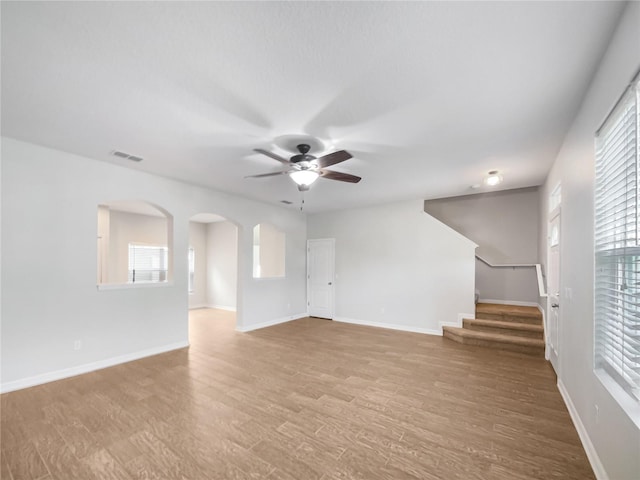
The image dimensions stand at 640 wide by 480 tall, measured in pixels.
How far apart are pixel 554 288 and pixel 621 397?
2.44 meters

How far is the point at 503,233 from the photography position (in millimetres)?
6094

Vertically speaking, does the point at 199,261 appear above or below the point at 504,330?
above

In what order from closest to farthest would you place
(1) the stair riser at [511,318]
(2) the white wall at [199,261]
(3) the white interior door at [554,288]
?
(3) the white interior door at [554,288] → (1) the stair riser at [511,318] → (2) the white wall at [199,261]

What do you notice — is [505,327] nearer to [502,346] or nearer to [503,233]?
[502,346]

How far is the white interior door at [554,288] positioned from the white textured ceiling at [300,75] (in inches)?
38.3

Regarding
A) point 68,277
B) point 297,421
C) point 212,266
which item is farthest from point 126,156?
point 212,266

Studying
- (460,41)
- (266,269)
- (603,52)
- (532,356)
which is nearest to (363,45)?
(460,41)

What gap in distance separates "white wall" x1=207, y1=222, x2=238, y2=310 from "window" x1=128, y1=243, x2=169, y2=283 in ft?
4.49

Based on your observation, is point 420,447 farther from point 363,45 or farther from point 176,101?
point 176,101

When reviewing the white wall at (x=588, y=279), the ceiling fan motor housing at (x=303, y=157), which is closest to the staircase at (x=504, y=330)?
the white wall at (x=588, y=279)

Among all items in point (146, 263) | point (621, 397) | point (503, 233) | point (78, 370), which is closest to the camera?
point (621, 397)

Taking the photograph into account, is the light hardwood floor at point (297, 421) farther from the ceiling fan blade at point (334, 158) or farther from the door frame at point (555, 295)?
the ceiling fan blade at point (334, 158)

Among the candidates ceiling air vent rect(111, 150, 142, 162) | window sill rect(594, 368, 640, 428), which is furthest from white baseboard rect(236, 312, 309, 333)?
window sill rect(594, 368, 640, 428)

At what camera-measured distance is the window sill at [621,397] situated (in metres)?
1.47
